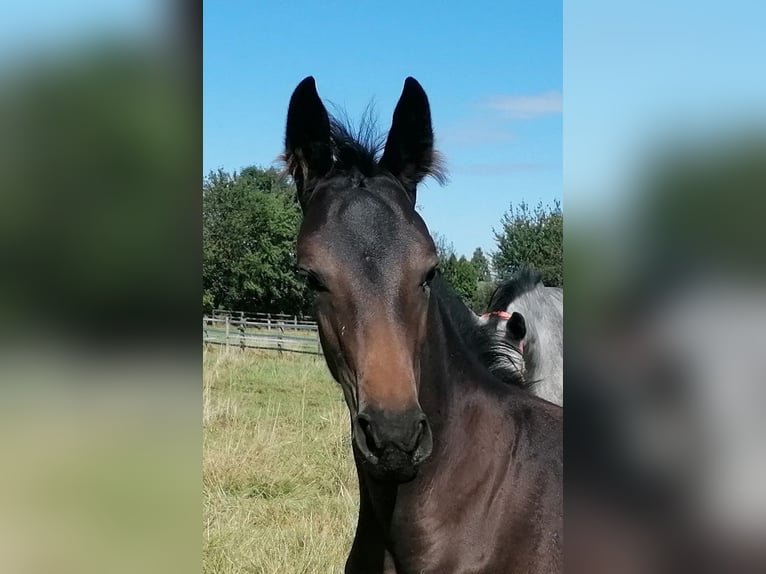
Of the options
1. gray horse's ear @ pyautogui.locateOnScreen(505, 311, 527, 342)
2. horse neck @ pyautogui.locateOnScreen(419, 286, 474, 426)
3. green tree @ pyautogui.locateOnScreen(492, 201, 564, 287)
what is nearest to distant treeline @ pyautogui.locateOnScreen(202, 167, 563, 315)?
green tree @ pyautogui.locateOnScreen(492, 201, 564, 287)

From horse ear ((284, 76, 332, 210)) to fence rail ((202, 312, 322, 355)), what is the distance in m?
15.2

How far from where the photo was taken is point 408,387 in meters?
2.10

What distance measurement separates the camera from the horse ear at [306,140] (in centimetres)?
260

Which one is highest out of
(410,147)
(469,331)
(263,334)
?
(410,147)

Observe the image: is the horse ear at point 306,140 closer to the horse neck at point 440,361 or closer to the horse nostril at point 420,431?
the horse neck at point 440,361

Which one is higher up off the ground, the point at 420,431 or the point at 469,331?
the point at 469,331

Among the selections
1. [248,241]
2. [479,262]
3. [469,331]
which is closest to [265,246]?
[248,241]

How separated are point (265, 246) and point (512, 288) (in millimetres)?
9498

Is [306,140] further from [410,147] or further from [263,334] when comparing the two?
[263,334]

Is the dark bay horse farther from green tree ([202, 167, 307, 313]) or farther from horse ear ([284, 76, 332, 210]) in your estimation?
green tree ([202, 167, 307, 313])
